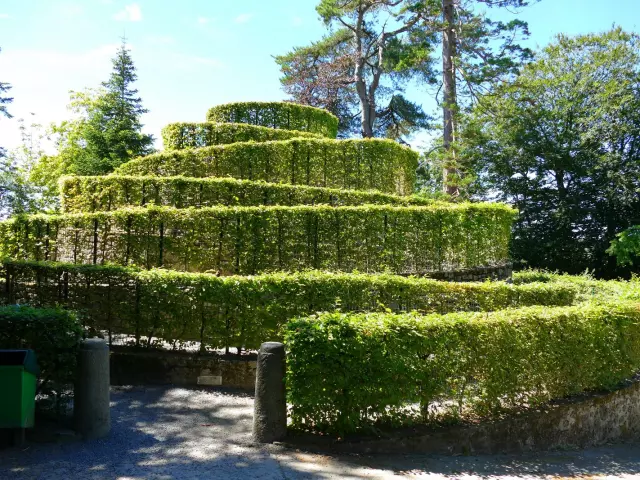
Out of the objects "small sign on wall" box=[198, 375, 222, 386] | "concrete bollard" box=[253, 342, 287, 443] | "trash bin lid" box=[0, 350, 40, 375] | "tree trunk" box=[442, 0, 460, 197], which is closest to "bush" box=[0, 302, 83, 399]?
"trash bin lid" box=[0, 350, 40, 375]

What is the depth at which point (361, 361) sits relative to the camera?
242 inches

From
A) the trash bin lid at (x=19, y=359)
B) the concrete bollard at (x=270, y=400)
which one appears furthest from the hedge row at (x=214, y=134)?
the trash bin lid at (x=19, y=359)

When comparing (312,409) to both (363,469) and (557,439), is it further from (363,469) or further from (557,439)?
(557,439)

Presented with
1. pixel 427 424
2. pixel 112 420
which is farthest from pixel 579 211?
pixel 112 420

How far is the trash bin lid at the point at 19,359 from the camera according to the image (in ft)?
19.0

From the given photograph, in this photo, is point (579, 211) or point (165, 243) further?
point (579, 211)

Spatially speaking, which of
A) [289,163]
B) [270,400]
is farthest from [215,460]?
[289,163]

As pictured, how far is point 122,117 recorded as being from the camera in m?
33.2

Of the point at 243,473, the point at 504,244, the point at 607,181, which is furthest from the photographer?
the point at 607,181

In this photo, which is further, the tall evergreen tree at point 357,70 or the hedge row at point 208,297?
the tall evergreen tree at point 357,70

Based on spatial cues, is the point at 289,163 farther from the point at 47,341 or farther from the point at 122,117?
the point at 122,117

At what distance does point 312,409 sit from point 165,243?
289 inches

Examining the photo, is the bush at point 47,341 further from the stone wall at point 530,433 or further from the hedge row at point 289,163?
the hedge row at point 289,163

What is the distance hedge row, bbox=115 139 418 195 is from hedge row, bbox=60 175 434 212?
8.39 feet
